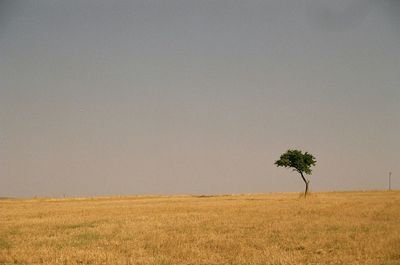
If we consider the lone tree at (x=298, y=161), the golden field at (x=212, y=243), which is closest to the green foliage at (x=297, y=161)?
the lone tree at (x=298, y=161)

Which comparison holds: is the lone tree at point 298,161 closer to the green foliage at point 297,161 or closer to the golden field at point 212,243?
the green foliage at point 297,161

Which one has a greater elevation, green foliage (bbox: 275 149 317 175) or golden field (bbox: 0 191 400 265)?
green foliage (bbox: 275 149 317 175)

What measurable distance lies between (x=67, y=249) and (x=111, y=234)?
18.1 feet

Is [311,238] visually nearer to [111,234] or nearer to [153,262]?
[153,262]

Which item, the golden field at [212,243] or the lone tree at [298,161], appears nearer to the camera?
the golden field at [212,243]

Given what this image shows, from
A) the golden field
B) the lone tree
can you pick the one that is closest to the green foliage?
the lone tree

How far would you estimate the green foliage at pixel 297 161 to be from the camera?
3110 inches

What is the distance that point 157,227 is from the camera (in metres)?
27.8

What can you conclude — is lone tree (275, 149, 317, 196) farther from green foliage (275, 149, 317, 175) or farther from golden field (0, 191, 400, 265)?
golden field (0, 191, 400, 265)

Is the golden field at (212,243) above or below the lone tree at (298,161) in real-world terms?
below

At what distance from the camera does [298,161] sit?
78750 mm

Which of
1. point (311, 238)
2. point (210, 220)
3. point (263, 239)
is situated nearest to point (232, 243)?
point (263, 239)

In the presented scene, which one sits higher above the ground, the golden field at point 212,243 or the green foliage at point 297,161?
the green foliage at point 297,161

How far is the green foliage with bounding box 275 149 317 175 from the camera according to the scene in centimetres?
7900
